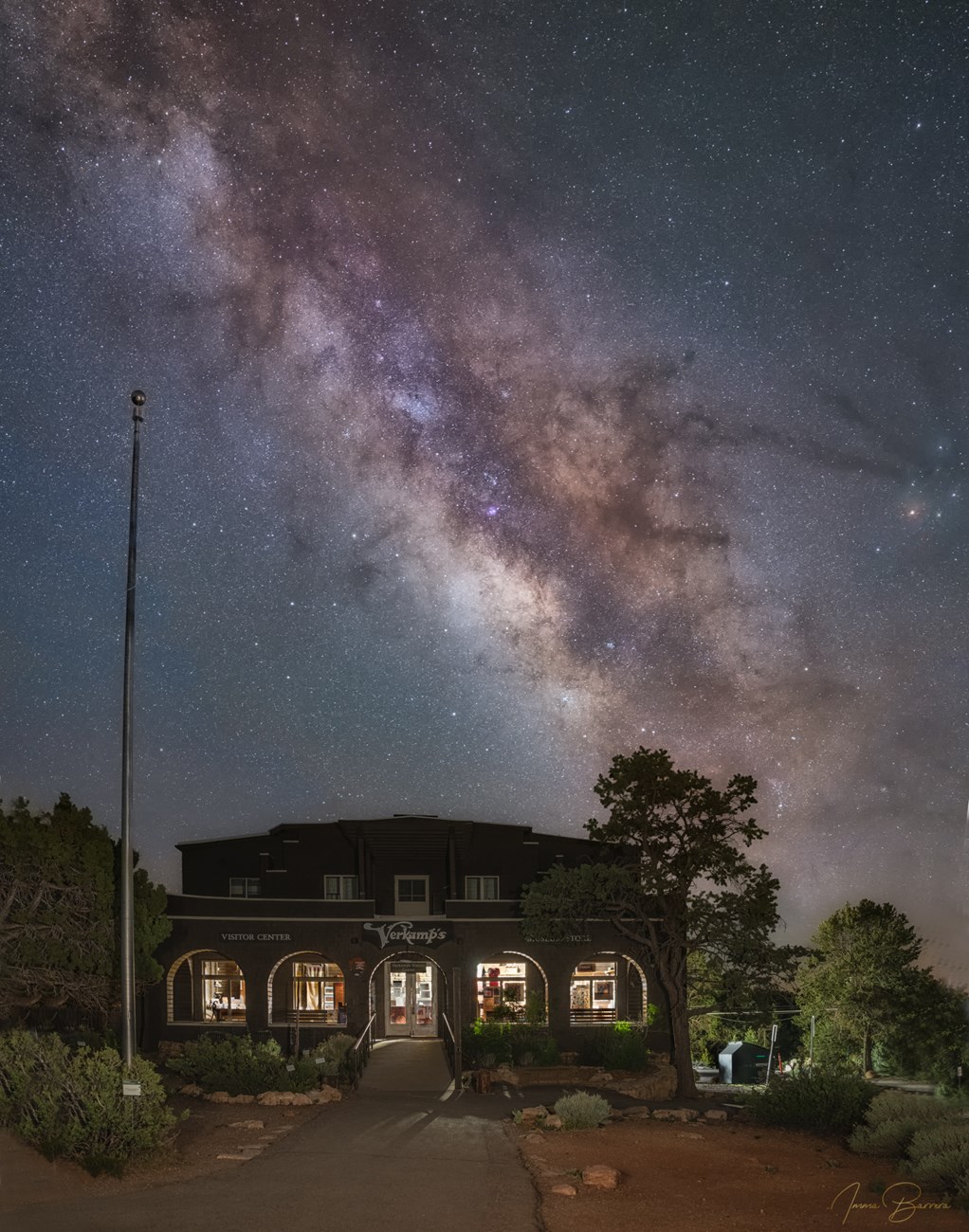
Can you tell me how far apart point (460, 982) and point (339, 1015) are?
13.5 ft

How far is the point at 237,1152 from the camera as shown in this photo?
17344 mm

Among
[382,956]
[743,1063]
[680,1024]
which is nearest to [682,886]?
[680,1024]

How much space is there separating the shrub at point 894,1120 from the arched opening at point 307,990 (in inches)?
798

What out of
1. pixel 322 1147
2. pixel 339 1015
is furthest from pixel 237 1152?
pixel 339 1015

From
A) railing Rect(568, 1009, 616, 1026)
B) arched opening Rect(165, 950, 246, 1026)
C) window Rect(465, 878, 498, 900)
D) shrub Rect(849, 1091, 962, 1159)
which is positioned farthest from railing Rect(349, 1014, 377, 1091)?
shrub Rect(849, 1091, 962, 1159)

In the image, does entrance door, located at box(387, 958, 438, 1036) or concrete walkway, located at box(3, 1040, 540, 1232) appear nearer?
concrete walkway, located at box(3, 1040, 540, 1232)

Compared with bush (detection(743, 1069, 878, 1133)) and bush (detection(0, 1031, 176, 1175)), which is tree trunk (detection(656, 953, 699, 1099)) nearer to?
bush (detection(743, 1069, 878, 1133))

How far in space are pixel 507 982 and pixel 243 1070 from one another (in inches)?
553

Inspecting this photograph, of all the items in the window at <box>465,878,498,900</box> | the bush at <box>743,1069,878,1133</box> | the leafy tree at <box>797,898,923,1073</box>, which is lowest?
the leafy tree at <box>797,898,923,1073</box>

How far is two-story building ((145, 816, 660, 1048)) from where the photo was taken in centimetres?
3541

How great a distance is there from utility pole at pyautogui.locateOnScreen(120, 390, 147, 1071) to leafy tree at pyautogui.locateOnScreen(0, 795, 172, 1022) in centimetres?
574

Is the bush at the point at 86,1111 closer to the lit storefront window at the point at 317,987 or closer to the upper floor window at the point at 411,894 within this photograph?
the lit storefront window at the point at 317,987

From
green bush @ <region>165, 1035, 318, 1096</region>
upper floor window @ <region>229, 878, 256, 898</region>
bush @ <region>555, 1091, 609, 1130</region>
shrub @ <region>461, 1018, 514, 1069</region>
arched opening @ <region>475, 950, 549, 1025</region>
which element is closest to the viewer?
bush @ <region>555, 1091, 609, 1130</region>

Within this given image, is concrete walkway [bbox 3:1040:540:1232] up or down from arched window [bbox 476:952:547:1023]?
up
